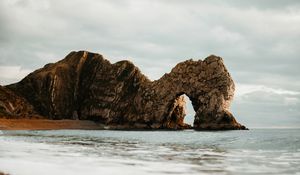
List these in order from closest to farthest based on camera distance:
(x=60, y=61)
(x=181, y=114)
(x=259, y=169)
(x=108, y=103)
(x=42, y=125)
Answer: (x=259, y=169) < (x=42, y=125) < (x=181, y=114) < (x=108, y=103) < (x=60, y=61)

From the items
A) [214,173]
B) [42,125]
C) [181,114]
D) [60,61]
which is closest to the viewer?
[214,173]

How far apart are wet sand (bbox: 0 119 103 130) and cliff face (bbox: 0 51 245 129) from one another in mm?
6902

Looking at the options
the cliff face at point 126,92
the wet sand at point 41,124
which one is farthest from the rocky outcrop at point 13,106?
the wet sand at point 41,124

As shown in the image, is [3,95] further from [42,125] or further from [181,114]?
[181,114]

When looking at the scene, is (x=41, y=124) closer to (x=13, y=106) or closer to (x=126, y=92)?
(x=13, y=106)

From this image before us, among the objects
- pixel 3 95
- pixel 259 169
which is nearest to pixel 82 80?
pixel 3 95

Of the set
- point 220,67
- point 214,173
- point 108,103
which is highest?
point 220,67

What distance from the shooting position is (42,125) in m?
109

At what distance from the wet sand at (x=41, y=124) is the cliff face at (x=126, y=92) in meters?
6.90

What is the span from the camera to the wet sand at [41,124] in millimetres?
95312

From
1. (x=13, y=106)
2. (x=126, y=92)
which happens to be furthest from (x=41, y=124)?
(x=126, y=92)

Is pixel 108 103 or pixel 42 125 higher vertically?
pixel 108 103

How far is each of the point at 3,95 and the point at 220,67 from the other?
66.7m

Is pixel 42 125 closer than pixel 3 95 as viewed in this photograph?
Yes
